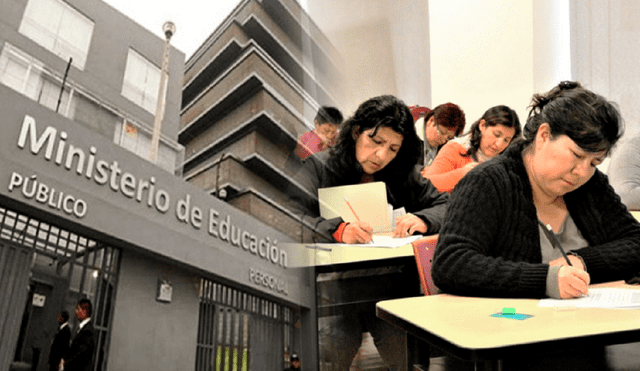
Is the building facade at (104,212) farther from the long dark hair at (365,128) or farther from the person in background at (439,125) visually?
the person in background at (439,125)

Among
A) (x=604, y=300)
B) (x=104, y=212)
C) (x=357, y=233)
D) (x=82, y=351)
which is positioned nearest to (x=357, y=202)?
(x=357, y=233)

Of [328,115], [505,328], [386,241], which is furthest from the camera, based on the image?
[386,241]

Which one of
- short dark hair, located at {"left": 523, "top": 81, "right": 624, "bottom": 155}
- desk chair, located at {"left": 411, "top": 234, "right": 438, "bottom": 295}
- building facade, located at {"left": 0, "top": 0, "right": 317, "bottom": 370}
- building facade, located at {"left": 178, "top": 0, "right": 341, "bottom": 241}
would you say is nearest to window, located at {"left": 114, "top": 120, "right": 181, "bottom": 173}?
building facade, located at {"left": 0, "top": 0, "right": 317, "bottom": 370}

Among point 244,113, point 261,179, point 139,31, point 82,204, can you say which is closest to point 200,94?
point 244,113

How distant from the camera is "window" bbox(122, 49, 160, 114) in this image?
73.6 inches

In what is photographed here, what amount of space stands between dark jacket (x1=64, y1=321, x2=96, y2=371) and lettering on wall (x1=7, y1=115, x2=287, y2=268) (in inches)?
19.1

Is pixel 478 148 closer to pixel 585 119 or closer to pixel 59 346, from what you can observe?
pixel 585 119

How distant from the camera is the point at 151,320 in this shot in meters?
1.68

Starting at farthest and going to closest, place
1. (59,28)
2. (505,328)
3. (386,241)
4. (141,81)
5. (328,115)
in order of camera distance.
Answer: (141,81) → (59,28) → (386,241) → (328,115) → (505,328)

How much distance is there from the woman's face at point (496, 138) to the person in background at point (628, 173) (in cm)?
24

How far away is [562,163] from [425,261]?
8.6 inches

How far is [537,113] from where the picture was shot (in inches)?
23.0

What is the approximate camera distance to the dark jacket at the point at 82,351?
1419 millimetres

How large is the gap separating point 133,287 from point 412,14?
5.06ft
